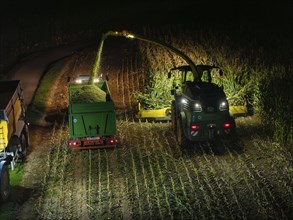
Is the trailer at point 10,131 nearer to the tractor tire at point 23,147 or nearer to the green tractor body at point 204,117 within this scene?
the tractor tire at point 23,147

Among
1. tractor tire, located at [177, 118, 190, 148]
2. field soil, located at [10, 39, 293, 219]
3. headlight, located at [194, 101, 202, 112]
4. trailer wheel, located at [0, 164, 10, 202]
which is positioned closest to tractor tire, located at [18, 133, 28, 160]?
field soil, located at [10, 39, 293, 219]

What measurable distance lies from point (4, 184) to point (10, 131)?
218 cm

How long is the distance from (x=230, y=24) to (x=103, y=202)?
2290 cm

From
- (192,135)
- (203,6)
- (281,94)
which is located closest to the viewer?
(192,135)

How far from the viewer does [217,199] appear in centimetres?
1191

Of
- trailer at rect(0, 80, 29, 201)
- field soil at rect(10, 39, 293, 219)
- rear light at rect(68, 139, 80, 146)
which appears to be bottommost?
field soil at rect(10, 39, 293, 219)

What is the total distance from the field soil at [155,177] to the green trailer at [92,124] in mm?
365

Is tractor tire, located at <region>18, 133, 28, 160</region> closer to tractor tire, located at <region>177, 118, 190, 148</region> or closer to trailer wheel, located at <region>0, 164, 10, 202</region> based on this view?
trailer wheel, located at <region>0, 164, 10, 202</region>

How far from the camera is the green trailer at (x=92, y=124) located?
14.8m

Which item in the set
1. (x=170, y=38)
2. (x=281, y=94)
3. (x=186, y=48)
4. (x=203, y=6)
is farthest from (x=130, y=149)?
(x=203, y=6)

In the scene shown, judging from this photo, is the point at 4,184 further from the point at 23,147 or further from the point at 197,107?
the point at 197,107

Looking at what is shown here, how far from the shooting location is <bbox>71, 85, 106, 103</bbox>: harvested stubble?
15633 mm

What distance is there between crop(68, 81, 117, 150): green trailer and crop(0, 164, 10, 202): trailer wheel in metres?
2.91

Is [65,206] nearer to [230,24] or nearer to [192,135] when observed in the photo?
[192,135]
